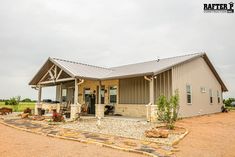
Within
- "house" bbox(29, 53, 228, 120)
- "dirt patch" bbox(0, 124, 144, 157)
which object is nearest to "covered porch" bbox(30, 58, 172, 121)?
"house" bbox(29, 53, 228, 120)

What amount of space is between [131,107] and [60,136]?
8272mm

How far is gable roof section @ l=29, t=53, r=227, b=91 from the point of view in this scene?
1436 centimetres

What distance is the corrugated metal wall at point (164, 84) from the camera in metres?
15.3

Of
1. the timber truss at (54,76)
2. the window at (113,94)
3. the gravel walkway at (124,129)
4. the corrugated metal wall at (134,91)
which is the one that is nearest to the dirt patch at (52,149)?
the gravel walkway at (124,129)

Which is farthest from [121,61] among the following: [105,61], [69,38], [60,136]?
[60,136]

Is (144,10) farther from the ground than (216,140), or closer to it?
farther from the ground

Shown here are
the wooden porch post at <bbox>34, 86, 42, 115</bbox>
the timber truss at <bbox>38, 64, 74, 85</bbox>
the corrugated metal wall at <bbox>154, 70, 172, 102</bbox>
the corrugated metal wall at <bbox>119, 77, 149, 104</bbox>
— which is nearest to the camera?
the corrugated metal wall at <bbox>154, 70, 172, 102</bbox>

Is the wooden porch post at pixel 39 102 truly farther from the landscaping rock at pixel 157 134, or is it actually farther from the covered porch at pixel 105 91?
the landscaping rock at pixel 157 134

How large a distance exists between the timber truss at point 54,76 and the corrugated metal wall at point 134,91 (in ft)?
14.3

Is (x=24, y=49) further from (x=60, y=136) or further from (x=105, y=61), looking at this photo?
(x=60, y=136)

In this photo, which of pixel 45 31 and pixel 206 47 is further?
pixel 206 47

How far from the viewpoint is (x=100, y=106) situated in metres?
16.0

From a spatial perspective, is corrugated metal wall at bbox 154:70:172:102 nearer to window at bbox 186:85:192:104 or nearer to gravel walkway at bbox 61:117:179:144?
window at bbox 186:85:192:104

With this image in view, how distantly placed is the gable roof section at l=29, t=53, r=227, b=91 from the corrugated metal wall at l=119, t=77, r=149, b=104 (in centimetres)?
90
